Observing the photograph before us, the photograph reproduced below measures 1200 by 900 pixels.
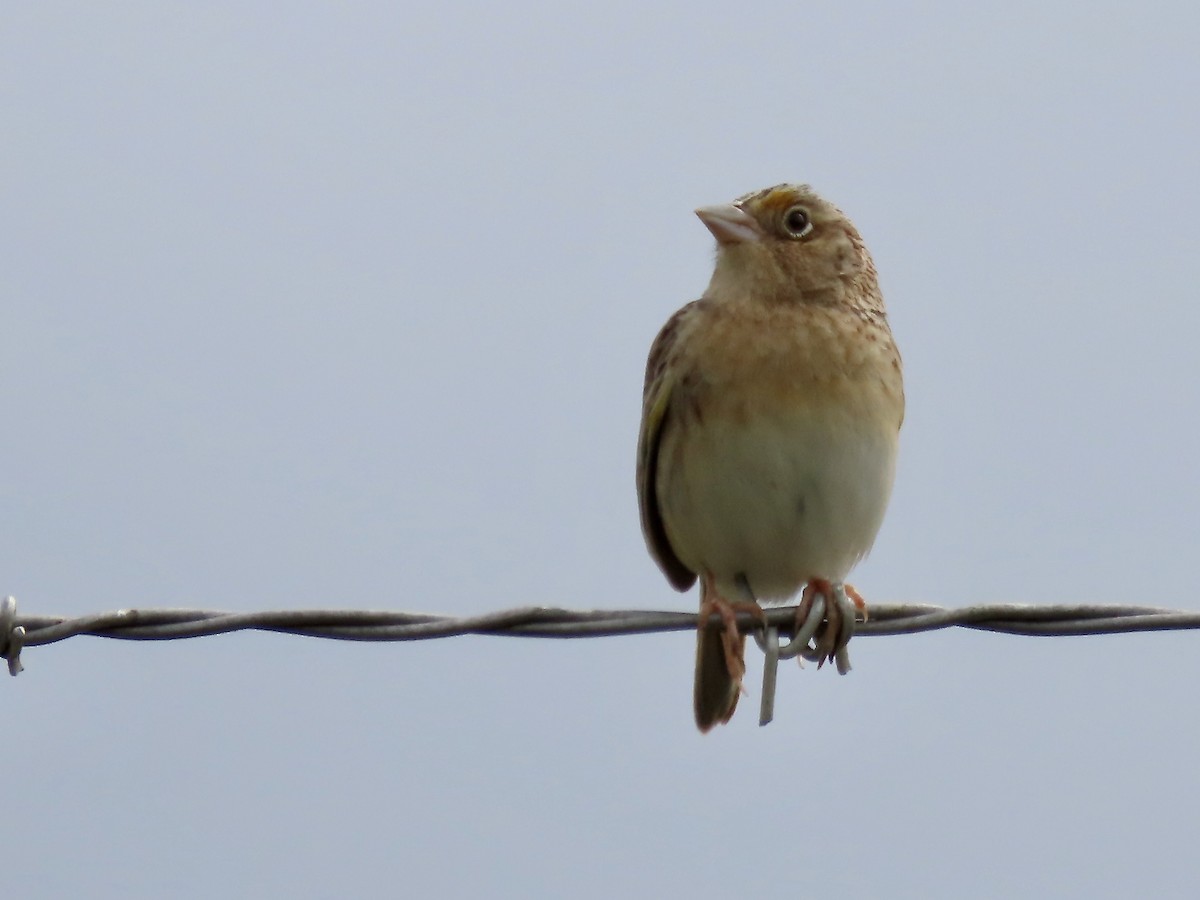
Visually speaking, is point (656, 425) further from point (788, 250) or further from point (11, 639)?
point (11, 639)

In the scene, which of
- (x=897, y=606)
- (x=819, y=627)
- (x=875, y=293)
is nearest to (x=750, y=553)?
(x=819, y=627)

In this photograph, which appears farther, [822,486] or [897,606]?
[822,486]

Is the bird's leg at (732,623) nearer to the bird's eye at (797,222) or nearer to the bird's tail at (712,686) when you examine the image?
the bird's tail at (712,686)

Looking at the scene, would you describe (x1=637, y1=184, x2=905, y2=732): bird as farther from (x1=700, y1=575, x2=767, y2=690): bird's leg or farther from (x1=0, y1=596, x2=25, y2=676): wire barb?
(x1=0, y1=596, x2=25, y2=676): wire barb

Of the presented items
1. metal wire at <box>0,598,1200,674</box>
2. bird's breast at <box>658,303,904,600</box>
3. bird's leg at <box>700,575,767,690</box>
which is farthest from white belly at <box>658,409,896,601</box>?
metal wire at <box>0,598,1200,674</box>

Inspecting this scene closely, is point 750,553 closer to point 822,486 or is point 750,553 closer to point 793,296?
point 822,486

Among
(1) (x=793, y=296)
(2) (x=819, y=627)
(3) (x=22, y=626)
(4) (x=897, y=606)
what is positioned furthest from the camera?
(1) (x=793, y=296)

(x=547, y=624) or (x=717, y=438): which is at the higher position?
(x=717, y=438)
